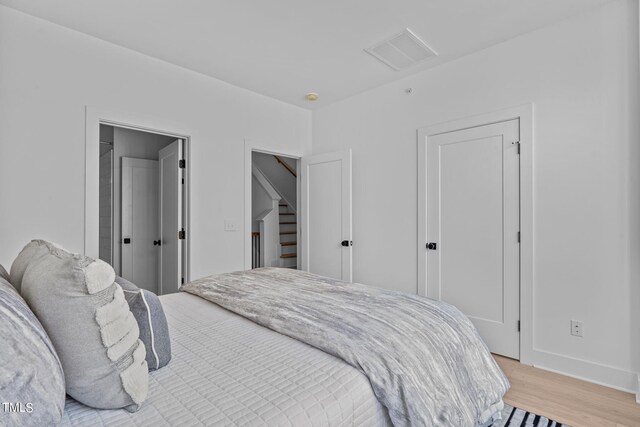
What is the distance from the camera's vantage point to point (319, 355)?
1272mm

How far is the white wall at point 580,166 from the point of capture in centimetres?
229

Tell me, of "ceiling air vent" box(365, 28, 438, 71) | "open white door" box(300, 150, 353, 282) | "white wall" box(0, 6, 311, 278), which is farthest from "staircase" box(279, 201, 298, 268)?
"ceiling air vent" box(365, 28, 438, 71)

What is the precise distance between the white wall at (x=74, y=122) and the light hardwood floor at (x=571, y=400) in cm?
284

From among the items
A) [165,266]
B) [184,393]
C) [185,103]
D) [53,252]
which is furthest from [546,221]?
[165,266]

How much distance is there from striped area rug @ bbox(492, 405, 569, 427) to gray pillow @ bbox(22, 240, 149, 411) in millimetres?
1955

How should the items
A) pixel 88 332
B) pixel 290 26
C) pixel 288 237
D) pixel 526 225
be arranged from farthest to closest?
pixel 288 237, pixel 526 225, pixel 290 26, pixel 88 332

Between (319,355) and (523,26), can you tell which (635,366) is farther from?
(523,26)

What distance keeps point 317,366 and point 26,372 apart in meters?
0.82

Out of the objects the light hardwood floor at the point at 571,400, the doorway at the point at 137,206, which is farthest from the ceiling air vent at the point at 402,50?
the light hardwood floor at the point at 571,400

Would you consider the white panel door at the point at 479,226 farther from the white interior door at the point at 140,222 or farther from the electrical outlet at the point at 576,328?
the white interior door at the point at 140,222

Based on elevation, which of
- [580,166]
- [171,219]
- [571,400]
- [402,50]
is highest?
[402,50]

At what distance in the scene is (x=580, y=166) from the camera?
2.47 m

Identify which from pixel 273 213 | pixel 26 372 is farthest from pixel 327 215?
pixel 26 372

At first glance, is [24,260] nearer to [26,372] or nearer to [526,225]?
[26,372]
